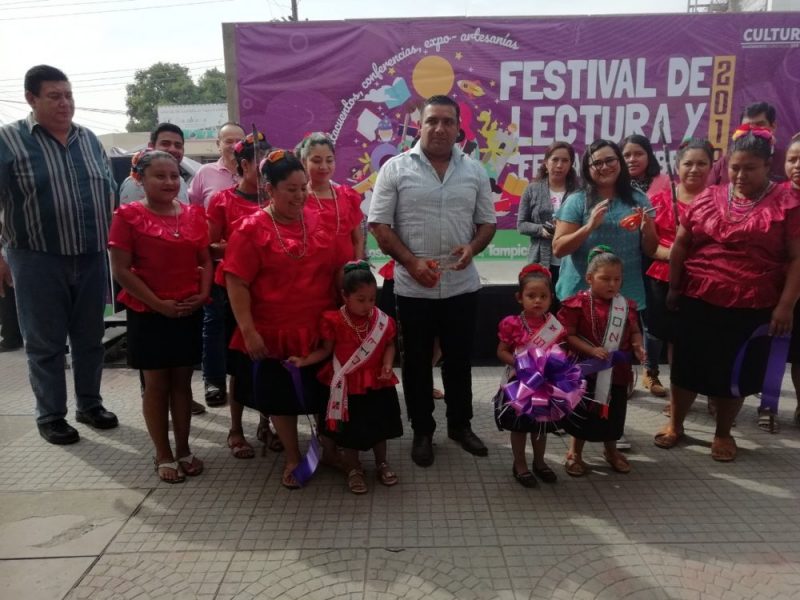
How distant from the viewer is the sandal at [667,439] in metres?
3.48

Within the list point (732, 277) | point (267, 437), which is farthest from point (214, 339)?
point (732, 277)

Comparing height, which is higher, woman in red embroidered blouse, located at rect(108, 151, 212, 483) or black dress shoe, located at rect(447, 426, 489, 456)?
woman in red embroidered blouse, located at rect(108, 151, 212, 483)

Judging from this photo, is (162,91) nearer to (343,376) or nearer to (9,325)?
(9,325)

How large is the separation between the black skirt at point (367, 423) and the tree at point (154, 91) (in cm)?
5482

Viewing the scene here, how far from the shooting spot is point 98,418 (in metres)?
3.92

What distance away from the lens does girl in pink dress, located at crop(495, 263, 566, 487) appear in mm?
2932

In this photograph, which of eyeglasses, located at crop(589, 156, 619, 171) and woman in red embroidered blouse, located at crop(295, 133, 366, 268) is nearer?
eyeglasses, located at crop(589, 156, 619, 171)

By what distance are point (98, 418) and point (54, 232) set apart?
4.14 feet

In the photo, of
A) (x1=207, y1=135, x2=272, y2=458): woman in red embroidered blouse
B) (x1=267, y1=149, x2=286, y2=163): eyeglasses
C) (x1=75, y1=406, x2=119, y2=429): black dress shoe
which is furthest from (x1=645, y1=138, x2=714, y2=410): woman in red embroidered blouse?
(x1=75, y1=406, x2=119, y2=429): black dress shoe

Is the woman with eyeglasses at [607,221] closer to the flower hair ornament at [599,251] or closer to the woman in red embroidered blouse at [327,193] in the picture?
the flower hair ornament at [599,251]

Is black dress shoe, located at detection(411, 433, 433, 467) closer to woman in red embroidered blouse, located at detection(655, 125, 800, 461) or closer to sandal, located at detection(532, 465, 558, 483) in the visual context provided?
sandal, located at detection(532, 465, 558, 483)

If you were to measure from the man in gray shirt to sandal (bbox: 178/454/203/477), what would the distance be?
3.95 feet

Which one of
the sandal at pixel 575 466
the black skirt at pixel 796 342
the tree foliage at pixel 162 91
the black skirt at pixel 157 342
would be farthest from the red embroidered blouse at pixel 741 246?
the tree foliage at pixel 162 91

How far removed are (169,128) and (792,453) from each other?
15.1ft
